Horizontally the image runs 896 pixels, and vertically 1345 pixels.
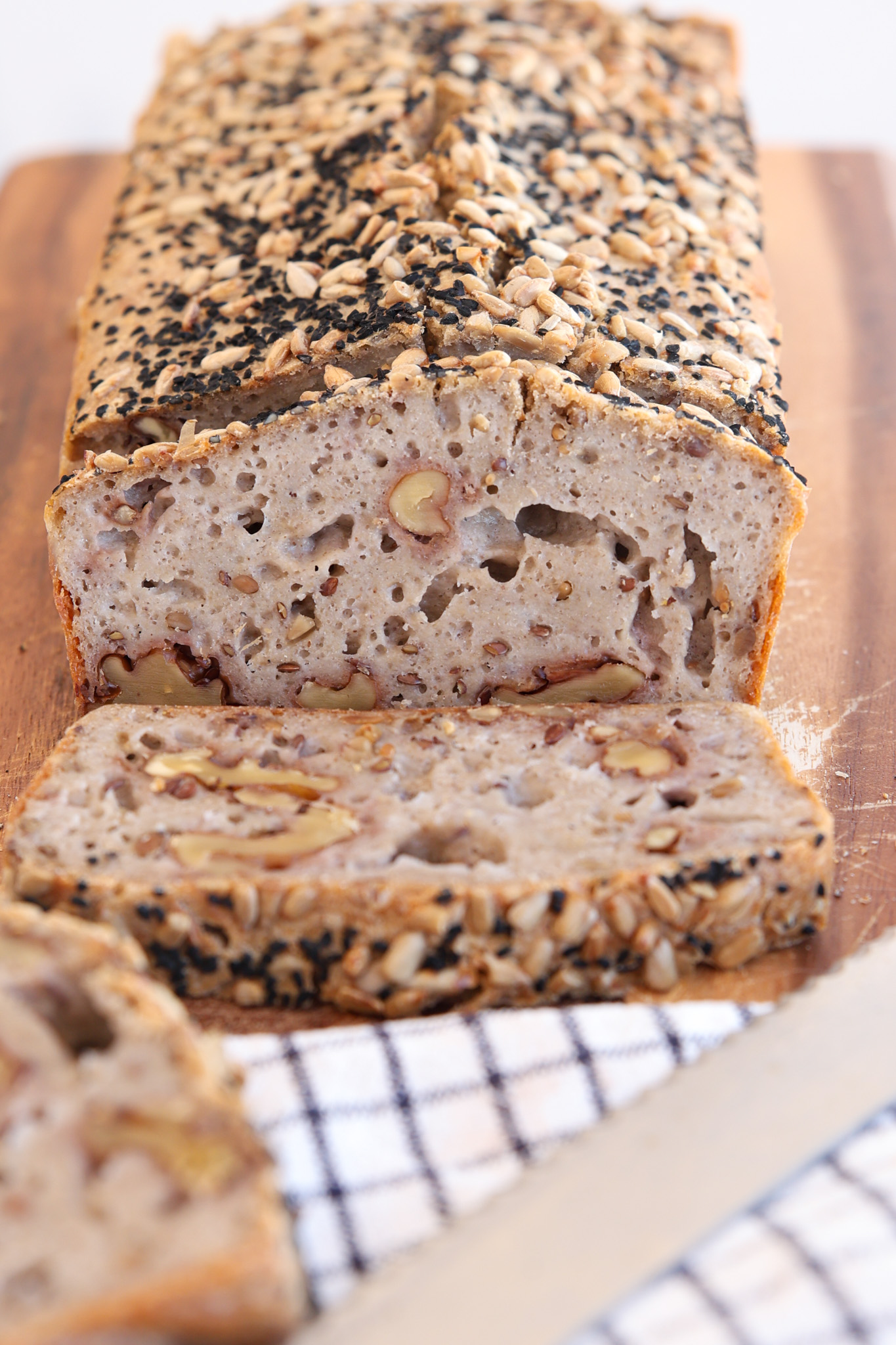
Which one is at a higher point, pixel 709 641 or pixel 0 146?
pixel 0 146

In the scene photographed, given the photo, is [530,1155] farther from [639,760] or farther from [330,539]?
[330,539]

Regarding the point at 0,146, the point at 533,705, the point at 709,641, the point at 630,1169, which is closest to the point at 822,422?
the point at 709,641

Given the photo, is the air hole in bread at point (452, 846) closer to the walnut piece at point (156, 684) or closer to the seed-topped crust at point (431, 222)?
the walnut piece at point (156, 684)

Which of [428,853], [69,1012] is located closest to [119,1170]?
[69,1012]

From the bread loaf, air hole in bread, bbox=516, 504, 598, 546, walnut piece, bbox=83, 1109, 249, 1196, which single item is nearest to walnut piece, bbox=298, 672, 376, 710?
the bread loaf

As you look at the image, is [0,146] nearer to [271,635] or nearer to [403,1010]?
[271,635]

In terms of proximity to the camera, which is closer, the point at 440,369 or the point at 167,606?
the point at 440,369

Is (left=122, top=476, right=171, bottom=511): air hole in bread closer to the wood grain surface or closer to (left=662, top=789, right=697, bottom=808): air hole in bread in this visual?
the wood grain surface

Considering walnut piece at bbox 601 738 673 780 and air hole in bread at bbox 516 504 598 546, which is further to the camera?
air hole in bread at bbox 516 504 598 546
